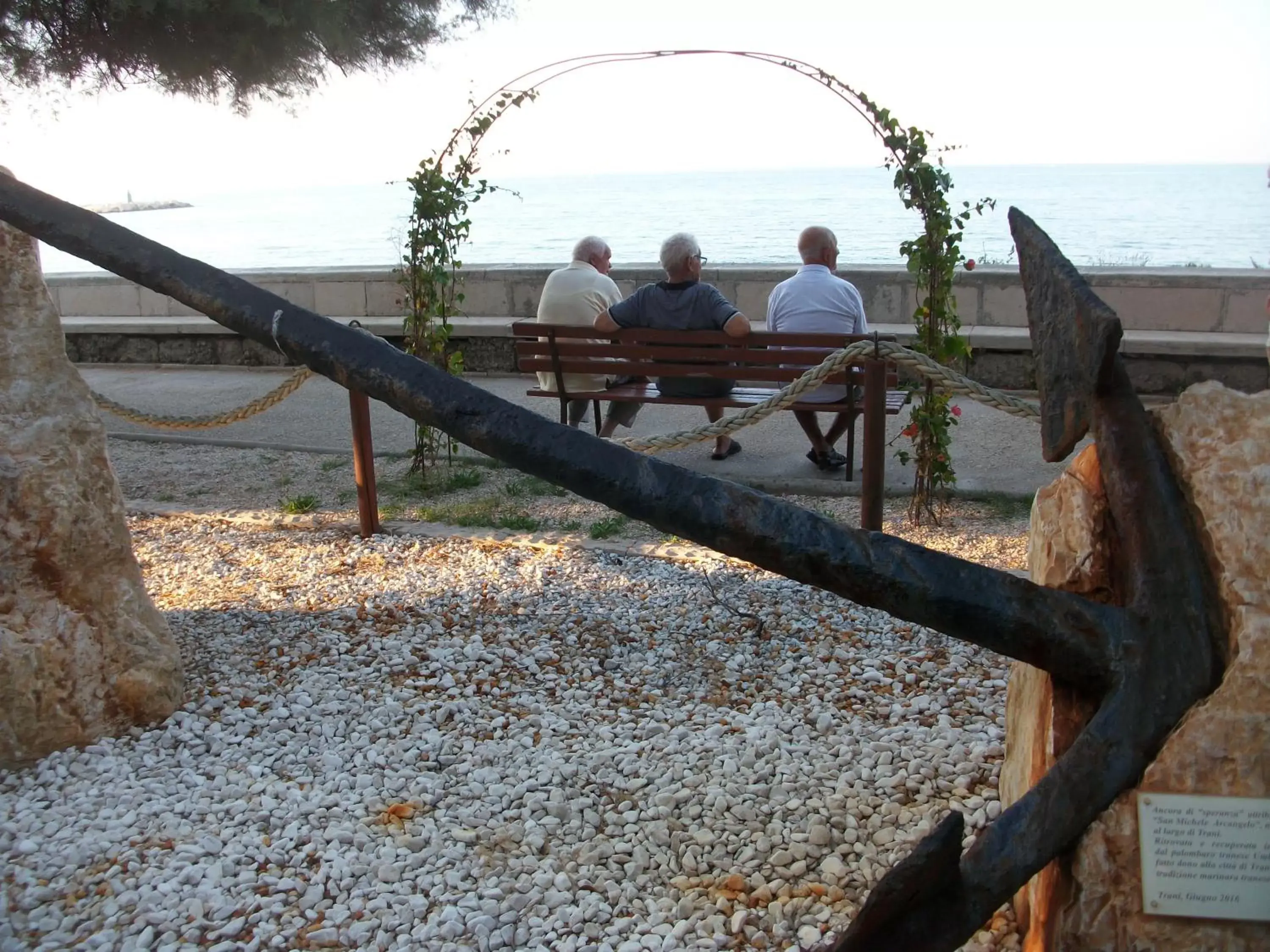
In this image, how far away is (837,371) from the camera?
13.8 ft

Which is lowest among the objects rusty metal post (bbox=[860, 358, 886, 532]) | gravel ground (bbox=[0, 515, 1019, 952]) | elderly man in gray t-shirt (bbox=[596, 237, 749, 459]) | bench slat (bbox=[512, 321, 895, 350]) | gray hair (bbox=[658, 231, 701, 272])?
gravel ground (bbox=[0, 515, 1019, 952])

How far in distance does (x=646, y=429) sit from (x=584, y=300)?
0.87 m

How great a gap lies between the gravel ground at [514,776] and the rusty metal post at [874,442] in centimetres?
49

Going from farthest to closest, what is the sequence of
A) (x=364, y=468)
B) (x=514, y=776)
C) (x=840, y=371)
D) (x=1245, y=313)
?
(x=1245, y=313), (x=364, y=468), (x=840, y=371), (x=514, y=776)

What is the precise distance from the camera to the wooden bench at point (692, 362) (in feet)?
18.1

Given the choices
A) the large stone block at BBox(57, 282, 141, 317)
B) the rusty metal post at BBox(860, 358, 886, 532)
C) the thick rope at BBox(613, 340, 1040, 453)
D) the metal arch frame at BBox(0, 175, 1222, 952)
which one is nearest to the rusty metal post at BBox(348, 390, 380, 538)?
the thick rope at BBox(613, 340, 1040, 453)

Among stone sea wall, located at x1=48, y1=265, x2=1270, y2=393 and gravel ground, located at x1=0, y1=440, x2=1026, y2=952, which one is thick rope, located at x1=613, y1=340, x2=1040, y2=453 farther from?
stone sea wall, located at x1=48, y1=265, x2=1270, y2=393

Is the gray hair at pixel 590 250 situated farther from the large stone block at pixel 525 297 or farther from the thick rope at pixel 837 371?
the large stone block at pixel 525 297

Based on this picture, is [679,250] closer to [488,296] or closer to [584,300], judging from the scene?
[584,300]

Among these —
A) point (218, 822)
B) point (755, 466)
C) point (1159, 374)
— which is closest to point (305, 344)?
point (218, 822)

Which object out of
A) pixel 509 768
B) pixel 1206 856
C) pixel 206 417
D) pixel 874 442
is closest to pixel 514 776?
pixel 509 768

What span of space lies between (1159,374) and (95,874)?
22.7ft

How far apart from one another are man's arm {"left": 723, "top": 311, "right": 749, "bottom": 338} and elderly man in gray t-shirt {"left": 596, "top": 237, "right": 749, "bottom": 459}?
0.21ft

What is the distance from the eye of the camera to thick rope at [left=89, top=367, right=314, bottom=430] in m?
5.05
